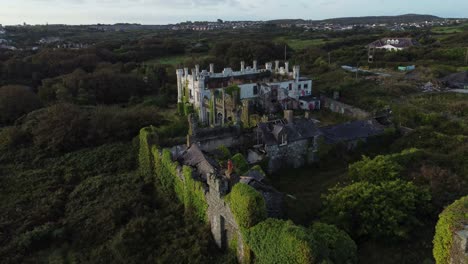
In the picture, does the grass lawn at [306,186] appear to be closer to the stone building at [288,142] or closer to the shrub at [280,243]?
the stone building at [288,142]

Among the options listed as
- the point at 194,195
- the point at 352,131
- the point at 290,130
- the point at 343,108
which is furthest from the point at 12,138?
the point at 343,108

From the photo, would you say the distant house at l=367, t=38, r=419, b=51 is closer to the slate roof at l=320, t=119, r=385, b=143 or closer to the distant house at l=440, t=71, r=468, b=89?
the distant house at l=440, t=71, r=468, b=89

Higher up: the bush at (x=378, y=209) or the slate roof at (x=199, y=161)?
the slate roof at (x=199, y=161)

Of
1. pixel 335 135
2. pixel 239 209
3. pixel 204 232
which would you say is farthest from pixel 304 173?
pixel 239 209

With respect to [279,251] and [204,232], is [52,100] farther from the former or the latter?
[279,251]

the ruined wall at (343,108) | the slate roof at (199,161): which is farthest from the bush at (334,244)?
the ruined wall at (343,108)

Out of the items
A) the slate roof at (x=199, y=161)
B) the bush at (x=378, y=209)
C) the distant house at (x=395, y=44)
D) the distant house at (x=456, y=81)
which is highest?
the distant house at (x=395, y=44)

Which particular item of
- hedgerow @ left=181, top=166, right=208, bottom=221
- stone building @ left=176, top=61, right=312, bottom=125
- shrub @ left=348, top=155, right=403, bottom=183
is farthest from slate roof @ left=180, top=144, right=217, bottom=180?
stone building @ left=176, top=61, right=312, bottom=125
